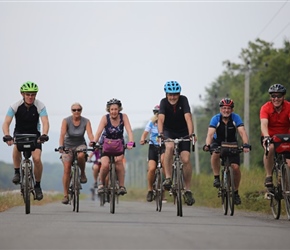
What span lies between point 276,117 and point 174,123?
2.11 metres

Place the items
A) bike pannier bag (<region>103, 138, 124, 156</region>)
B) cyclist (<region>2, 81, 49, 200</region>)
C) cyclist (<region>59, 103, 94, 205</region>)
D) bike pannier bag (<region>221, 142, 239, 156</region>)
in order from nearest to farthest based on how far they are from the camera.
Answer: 1. cyclist (<region>2, 81, 49, 200</region>)
2. bike pannier bag (<region>221, 142, 239, 156</region>)
3. bike pannier bag (<region>103, 138, 124, 156</region>)
4. cyclist (<region>59, 103, 94, 205</region>)

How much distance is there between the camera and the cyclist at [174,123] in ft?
55.7

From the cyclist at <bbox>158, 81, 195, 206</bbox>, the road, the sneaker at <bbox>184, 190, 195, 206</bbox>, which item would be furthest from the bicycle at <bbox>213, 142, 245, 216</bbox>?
the road

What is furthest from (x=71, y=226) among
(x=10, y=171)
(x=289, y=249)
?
(x=10, y=171)

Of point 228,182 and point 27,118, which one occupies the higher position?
point 27,118

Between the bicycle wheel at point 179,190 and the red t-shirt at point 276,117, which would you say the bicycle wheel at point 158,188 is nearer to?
the bicycle wheel at point 179,190

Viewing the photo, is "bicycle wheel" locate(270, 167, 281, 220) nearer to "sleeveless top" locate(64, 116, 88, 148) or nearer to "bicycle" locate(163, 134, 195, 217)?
"bicycle" locate(163, 134, 195, 217)

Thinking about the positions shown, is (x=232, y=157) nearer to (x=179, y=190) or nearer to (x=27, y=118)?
(x=179, y=190)

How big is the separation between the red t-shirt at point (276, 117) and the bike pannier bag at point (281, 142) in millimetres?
372

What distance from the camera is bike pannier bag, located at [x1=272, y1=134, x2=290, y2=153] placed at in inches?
611

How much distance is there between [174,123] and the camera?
17328 mm

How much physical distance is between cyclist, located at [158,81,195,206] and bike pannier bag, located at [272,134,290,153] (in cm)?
174

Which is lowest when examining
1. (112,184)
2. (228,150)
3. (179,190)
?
(179,190)

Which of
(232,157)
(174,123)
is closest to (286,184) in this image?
(232,157)
